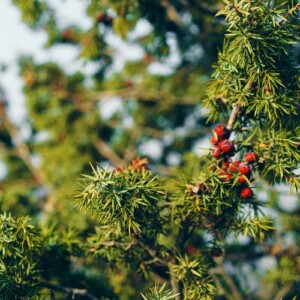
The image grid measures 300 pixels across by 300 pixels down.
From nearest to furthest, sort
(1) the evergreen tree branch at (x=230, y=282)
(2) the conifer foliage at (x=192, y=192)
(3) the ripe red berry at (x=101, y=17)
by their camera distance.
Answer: (2) the conifer foliage at (x=192, y=192)
(3) the ripe red berry at (x=101, y=17)
(1) the evergreen tree branch at (x=230, y=282)

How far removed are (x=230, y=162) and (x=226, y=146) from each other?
94 millimetres

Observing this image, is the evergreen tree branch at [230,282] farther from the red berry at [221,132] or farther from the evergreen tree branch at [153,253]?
the red berry at [221,132]

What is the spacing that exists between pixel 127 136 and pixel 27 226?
414cm

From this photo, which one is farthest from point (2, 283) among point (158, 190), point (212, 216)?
point (212, 216)

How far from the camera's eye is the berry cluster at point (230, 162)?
1.92 meters

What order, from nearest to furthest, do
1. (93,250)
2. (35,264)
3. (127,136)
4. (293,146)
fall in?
1. (293,146)
2. (35,264)
3. (93,250)
4. (127,136)

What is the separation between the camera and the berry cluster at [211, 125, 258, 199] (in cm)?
192

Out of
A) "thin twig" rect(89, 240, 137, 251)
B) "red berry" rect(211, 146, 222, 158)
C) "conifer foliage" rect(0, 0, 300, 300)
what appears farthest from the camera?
"thin twig" rect(89, 240, 137, 251)

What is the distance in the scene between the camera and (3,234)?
199 cm

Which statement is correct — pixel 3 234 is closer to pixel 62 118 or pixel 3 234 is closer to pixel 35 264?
pixel 35 264

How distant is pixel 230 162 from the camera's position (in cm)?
199

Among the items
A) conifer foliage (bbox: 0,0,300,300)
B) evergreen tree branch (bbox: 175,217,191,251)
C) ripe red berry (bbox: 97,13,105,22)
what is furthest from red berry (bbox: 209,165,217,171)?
ripe red berry (bbox: 97,13,105,22)

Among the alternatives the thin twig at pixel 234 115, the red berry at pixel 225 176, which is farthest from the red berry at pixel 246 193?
the thin twig at pixel 234 115

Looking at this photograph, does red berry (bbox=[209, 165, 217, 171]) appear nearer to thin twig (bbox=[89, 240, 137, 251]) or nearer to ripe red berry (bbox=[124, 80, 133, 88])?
thin twig (bbox=[89, 240, 137, 251])
